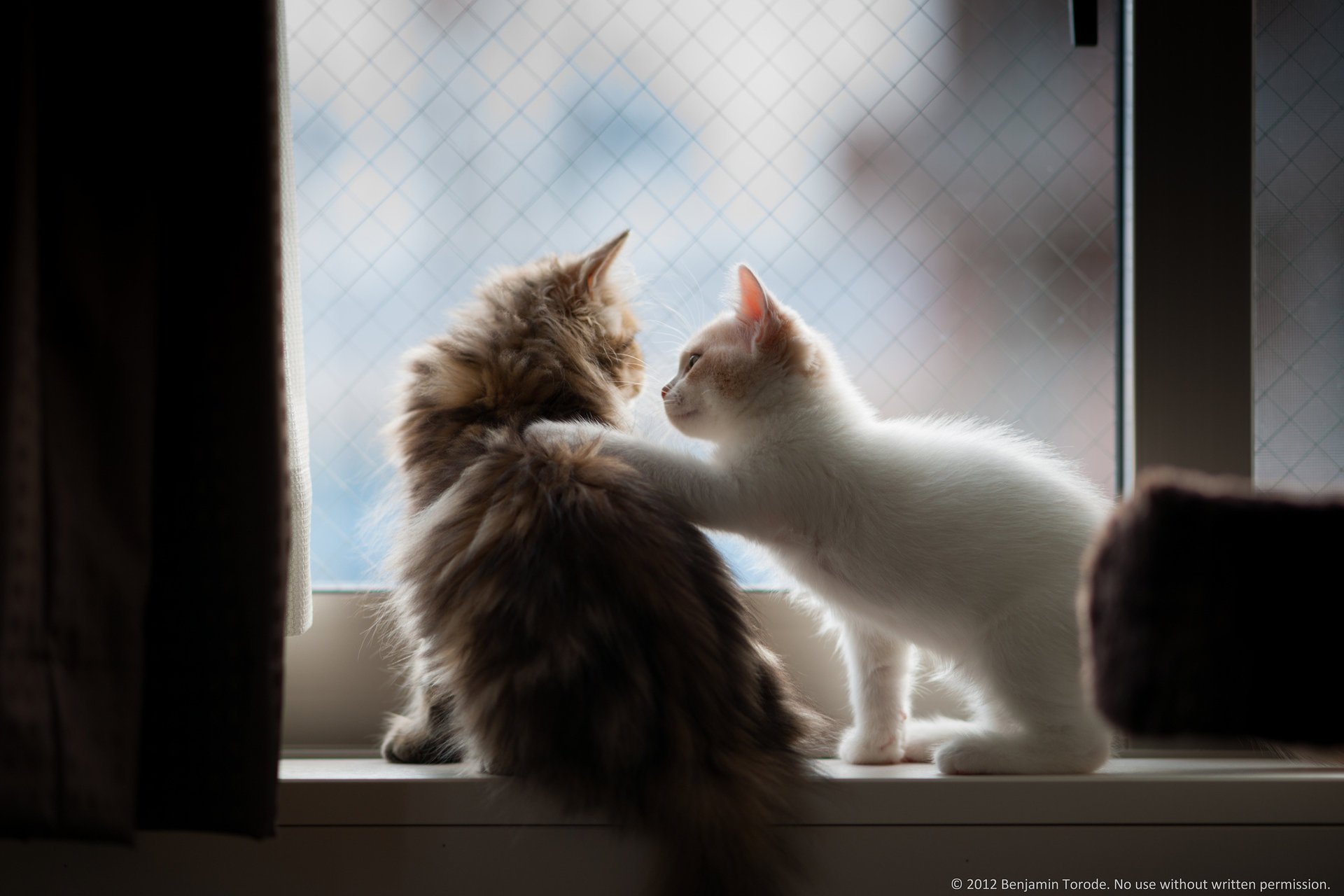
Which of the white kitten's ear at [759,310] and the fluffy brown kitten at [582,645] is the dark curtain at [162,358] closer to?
the fluffy brown kitten at [582,645]

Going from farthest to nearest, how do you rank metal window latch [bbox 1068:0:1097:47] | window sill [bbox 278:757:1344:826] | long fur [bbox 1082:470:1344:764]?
metal window latch [bbox 1068:0:1097:47], window sill [bbox 278:757:1344:826], long fur [bbox 1082:470:1344:764]

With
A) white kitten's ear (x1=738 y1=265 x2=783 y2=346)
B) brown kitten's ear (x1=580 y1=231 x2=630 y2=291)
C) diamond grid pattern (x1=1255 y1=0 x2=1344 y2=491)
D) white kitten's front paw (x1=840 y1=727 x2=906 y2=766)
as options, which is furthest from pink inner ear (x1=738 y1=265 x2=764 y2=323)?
diamond grid pattern (x1=1255 y1=0 x2=1344 y2=491)

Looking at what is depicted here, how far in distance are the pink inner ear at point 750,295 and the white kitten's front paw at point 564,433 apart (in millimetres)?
201

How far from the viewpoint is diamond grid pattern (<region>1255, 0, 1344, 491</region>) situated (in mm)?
1138

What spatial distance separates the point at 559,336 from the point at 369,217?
0.37 m

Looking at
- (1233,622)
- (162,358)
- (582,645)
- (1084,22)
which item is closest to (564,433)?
(582,645)

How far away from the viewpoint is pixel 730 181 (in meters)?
1.22

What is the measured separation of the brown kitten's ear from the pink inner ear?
6.2 inches

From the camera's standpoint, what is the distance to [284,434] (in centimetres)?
75

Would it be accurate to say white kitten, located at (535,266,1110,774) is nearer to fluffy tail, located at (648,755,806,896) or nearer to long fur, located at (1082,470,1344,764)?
fluffy tail, located at (648,755,806,896)

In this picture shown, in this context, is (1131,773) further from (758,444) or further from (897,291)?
(897,291)

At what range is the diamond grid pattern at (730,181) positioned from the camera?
1208 mm

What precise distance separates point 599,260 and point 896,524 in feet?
1.51

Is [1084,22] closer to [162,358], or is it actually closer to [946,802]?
[946,802]
